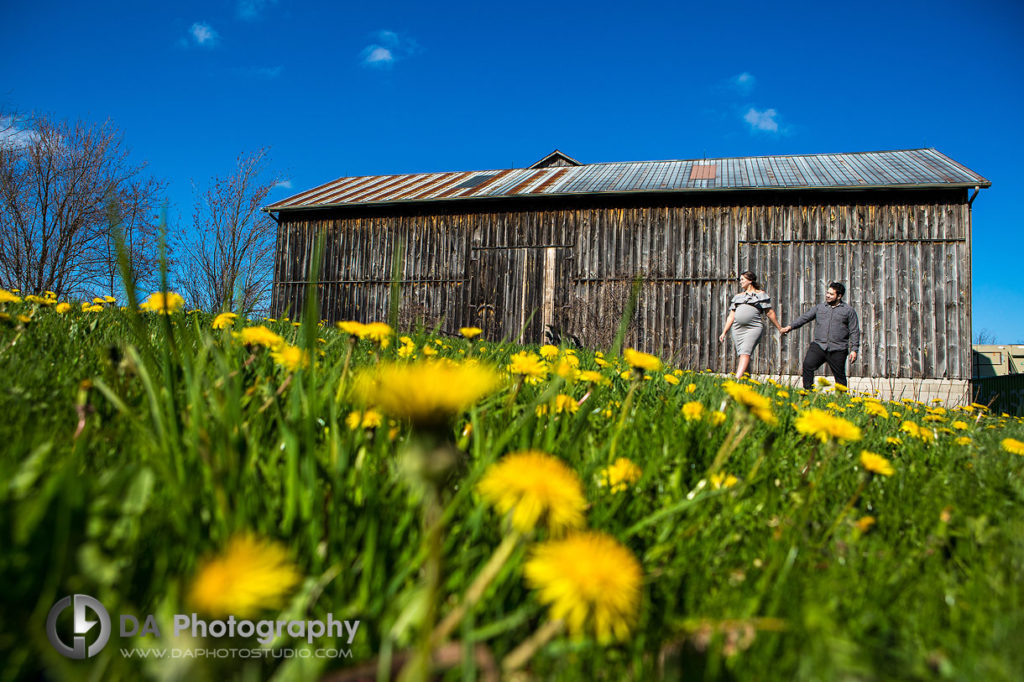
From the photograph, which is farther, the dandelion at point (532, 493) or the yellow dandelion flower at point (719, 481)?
the yellow dandelion flower at point (719, 481)

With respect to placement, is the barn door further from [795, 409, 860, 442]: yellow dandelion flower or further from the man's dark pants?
[795, 409, 860, 442]: yellow dandelion flower

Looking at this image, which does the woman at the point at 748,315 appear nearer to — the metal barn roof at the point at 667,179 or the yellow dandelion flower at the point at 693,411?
the metal barn roof at the point at 667,179

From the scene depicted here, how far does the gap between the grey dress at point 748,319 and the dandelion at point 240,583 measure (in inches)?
298

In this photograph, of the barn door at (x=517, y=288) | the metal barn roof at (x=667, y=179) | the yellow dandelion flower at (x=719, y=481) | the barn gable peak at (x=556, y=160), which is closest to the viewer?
the yellow dandelion flower at (x=719, y=481)

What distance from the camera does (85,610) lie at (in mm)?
564

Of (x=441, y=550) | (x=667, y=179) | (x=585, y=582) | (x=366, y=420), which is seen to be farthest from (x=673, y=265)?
(x=585, y=582)

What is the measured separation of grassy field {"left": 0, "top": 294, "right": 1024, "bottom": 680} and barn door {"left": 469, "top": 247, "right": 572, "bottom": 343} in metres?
10.9

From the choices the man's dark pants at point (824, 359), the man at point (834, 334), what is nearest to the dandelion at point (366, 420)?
the man at point (834, 334)

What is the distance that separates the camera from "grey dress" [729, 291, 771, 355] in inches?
282

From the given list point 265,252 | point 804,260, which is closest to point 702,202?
point 804,260

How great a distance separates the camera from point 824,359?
6.98 m

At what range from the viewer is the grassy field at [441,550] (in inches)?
19.9

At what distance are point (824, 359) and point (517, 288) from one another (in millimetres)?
7098

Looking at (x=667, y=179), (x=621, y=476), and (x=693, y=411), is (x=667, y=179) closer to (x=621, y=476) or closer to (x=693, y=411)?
(x=693, y=411)
